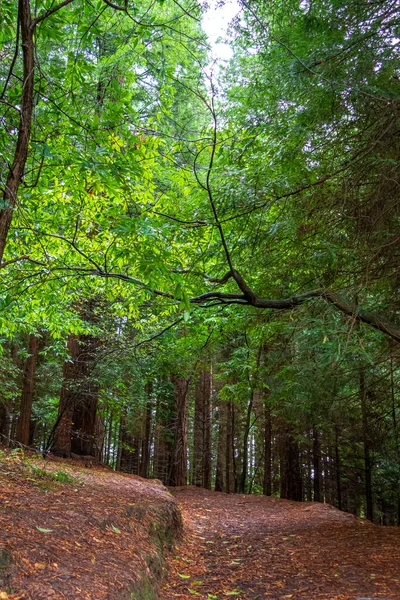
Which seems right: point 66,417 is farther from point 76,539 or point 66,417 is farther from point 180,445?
point 76,539

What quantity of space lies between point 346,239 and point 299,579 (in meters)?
3.96

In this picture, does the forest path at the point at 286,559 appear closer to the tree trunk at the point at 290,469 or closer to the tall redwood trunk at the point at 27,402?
the tree trunk at the point at 290,469

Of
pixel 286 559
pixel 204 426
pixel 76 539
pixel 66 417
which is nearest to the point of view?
pixel 76 539

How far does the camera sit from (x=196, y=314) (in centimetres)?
824

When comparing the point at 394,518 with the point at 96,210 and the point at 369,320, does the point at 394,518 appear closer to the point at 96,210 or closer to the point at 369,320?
the point at 369,320

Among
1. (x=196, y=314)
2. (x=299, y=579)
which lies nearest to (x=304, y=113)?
(x=196, y=314)

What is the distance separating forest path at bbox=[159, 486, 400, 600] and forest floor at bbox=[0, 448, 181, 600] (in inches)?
18.3

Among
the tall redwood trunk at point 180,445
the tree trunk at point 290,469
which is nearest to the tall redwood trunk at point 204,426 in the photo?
the tall redwood trunk at point 180,445

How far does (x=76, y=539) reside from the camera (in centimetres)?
371

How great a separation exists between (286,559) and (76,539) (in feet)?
9.88

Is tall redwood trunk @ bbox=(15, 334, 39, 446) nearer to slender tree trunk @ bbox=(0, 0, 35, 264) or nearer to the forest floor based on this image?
the forest floor

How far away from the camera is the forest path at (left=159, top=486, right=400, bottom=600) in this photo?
4.16 m

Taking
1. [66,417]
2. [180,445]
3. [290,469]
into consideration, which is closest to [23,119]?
[66,417]

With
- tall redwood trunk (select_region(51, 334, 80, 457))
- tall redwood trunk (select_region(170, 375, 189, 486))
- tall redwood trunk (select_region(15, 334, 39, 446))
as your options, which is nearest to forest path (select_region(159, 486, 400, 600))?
tall redwood trunk (select_region(51, 334, 80, 457))
